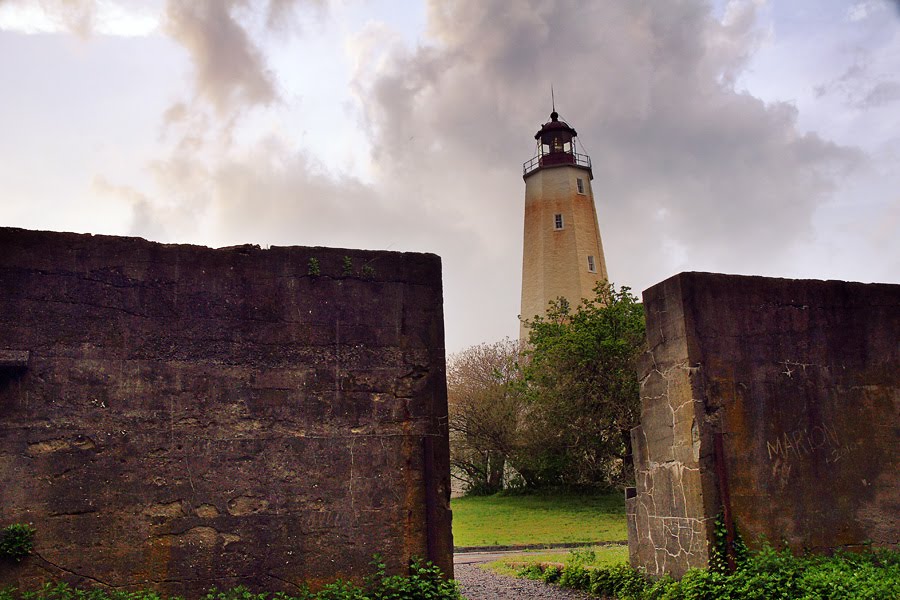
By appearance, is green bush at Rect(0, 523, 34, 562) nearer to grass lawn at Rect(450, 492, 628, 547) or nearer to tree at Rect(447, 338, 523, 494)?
grass lawn at Rect(450, 492, 628, 547)

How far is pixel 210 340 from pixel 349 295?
136cm

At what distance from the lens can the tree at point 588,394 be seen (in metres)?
26.0

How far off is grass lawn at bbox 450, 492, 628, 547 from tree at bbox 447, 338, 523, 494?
1755 millimetres

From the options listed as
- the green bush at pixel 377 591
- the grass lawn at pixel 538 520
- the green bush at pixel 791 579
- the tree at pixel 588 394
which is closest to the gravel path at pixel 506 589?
the green bush at pixel 791 579

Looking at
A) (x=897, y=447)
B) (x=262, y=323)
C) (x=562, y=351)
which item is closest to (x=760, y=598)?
(x=897, y=447)

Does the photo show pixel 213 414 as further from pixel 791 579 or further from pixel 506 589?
pixel 506 589

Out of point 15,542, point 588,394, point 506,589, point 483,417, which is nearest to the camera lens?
point 15,542

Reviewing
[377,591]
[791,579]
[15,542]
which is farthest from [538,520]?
[15,542]

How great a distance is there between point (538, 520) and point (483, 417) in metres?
7.45

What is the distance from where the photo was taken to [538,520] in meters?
24.1

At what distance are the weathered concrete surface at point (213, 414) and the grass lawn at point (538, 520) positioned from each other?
12390mm

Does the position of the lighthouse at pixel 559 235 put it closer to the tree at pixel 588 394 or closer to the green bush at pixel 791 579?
the tree at pixel 588 394

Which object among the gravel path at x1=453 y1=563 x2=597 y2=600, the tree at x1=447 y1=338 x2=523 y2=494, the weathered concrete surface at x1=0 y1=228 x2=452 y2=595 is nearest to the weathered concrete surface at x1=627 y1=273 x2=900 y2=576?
the gravel path at x1=453 y1=563 x2=597 y2=600

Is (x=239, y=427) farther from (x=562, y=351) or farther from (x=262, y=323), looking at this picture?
(x=562, y=351)
